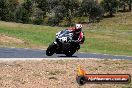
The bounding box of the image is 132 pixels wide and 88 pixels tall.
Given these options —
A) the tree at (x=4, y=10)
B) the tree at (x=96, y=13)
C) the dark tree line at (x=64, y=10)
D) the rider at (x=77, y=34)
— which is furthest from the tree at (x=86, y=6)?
the rider at (x=77, y=34)

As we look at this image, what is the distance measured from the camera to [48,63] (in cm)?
1814

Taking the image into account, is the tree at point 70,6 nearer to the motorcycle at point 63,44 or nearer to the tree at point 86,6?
the tree at point 86,6

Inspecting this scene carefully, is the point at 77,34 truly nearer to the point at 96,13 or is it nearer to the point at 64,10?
the point at 64,10

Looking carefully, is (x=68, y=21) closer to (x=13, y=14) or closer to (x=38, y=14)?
(x=38, y=14)

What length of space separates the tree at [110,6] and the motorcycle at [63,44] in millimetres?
113661

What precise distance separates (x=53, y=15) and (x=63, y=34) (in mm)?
103785

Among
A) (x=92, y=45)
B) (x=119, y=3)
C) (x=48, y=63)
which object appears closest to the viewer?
(x=48, y=63)

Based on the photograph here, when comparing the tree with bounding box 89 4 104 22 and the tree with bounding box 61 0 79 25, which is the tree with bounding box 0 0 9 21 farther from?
the tree with bounding box 89 4 104 22

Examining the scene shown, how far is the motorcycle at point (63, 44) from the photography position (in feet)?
75.3

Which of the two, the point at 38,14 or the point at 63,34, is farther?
the point at 38,14

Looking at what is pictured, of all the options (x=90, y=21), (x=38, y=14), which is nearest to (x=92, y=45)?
(x=38, y=14)

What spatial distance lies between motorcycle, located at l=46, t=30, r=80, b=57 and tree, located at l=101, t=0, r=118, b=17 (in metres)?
114

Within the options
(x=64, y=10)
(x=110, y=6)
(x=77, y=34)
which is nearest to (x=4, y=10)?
(x=64, y=10)

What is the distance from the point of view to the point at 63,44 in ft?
75.9
